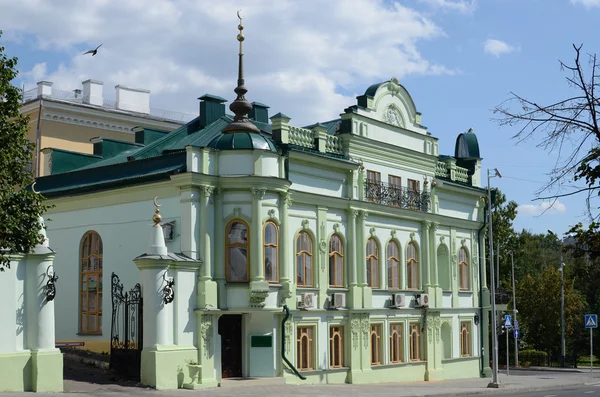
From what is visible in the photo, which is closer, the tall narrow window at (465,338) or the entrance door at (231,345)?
the entrance door at (231,345)

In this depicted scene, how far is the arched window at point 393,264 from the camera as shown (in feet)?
114

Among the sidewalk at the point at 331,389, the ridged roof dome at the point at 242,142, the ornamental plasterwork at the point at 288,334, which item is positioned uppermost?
the ridged roof dome at the point at 242,142

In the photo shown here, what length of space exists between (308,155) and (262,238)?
4.01m

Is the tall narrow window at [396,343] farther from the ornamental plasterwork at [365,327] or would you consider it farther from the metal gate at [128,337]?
the metal gate at [128,337]

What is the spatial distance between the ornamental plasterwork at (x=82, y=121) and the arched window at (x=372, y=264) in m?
15.5

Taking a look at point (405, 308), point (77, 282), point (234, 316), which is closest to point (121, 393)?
point (234, 316)

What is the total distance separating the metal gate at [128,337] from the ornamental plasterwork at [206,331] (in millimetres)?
1812

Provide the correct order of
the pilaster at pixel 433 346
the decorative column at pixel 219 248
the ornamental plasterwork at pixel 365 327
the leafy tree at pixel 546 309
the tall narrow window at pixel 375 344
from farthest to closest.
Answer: the leafy tree at pixel 546 309 < the pilaster at pixel 433 346 < the tall narrow window at pixel 375 344 < the ornamental plasterwork at pixel 365 327 < the decorative column at pixel 219 248

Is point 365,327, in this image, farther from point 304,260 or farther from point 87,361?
point 87,361

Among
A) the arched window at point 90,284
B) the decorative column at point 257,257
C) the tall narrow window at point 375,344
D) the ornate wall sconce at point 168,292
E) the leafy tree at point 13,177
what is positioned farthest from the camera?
the tall narrow window at point 375,344

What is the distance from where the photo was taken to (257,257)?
2739 cm

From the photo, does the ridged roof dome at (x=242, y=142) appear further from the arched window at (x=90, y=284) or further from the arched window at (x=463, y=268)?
the arched window at (x=463, y=268)

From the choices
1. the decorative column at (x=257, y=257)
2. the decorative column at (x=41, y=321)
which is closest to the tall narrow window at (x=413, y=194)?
the decorative column at (x=257, y=257)

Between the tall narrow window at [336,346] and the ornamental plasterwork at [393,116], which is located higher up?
the ornamental plasterwork at [393,116]
